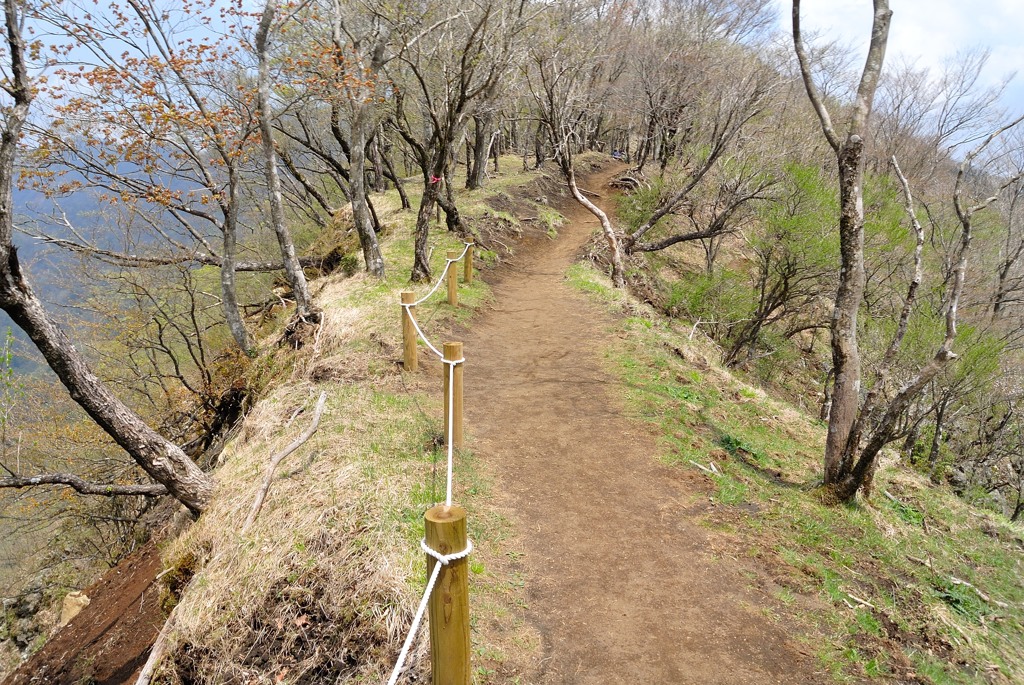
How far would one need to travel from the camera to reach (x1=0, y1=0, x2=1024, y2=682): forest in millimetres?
6781

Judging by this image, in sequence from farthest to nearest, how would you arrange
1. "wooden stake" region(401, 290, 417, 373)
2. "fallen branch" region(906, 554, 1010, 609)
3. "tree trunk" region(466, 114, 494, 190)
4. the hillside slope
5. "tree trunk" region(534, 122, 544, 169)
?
"tree trunk" region(534, 122, 544, 169), "tree trunk" region(466, 114, 494, 190), "wooden stake" region(401, 290, 417, 373), "fallen branch" region(906, 554, 1010, 609), the hillside slope

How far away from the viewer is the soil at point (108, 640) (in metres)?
5.92

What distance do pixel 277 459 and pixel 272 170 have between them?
644 cm

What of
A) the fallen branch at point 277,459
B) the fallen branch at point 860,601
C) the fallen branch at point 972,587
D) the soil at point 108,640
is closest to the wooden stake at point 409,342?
the fallen branch at point 277,459

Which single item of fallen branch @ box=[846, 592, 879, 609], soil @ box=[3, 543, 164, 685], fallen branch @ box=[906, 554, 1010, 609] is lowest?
soil @ box=[3, 543, 164, 685]

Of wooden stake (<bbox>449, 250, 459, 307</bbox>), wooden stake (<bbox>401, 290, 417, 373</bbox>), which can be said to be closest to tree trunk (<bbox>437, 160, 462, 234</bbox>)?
wooden stake (<bbox>449, 250, 459, 307</bbox>)

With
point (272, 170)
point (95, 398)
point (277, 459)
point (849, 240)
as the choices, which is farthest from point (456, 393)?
point (272, 170)

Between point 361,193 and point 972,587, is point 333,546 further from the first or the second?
point 361,193

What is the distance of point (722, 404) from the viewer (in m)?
9.03

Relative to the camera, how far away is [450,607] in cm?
254

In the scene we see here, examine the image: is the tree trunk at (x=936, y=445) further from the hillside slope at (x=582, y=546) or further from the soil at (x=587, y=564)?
the soil at (x=587, y=564)

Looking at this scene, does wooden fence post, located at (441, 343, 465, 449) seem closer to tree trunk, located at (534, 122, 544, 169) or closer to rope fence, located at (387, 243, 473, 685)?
rope fence, located at (387, 243, 473, 685)

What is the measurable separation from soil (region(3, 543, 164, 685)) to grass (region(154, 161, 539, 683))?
33.6 inches

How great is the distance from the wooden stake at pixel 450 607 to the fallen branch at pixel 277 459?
3.73m
